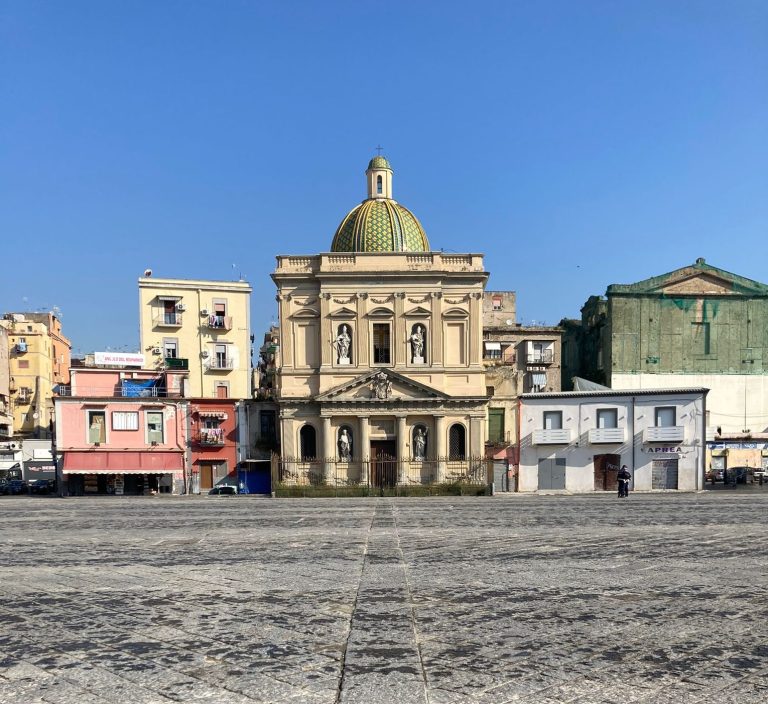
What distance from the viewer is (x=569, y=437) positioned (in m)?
41.2

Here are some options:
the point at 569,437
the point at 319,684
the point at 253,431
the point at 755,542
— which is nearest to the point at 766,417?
the point at 569,437

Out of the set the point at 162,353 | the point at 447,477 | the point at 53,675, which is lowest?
the point at 447,477

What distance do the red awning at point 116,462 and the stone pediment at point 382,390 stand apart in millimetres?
9650

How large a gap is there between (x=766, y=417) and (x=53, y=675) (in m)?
54.6

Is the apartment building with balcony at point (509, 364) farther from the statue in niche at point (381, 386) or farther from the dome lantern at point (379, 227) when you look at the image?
the dome lantern at point (379, 227)

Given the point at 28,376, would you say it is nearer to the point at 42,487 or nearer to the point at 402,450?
the point at 42,487

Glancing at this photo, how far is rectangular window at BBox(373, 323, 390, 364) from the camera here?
44.9 meters

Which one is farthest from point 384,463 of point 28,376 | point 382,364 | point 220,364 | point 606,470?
point 28,376

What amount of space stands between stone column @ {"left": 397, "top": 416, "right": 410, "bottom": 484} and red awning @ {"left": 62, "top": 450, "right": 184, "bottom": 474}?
42.8ft

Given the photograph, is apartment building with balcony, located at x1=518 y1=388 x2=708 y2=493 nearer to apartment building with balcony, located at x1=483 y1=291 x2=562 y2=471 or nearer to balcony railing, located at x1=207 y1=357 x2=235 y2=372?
apartment building with balcony, located at x1=483 y1=291 x2=562 y2=471

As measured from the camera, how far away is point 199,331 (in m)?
52.6

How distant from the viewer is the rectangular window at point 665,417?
41.0m

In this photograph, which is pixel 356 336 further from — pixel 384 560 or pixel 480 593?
pixel 480 593

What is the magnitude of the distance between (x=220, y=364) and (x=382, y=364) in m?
14.1
